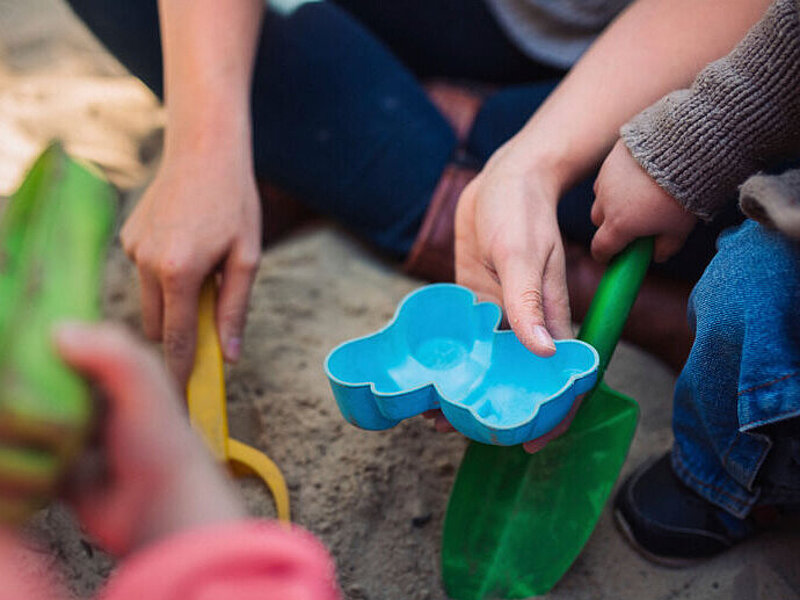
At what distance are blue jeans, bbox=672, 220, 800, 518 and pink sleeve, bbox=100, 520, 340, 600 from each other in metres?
0.38

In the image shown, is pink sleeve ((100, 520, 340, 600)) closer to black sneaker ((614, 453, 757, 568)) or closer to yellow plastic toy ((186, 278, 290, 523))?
yellow plastic toy ((186, 278, 290, 523))

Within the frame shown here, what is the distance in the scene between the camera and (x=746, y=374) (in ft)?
1.77

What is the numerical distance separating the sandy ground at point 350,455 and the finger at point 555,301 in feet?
0.76

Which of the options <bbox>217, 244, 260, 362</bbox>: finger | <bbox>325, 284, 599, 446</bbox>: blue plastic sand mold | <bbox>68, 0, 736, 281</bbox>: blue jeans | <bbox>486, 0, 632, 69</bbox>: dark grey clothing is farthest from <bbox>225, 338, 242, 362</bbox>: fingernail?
<bbox>486, 0, 632, 69</bbox>: dark grey clothing

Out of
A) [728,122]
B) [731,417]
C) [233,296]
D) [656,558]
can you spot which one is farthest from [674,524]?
[233,296]

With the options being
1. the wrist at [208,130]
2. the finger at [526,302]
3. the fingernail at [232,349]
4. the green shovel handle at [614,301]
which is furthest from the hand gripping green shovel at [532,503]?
the wrist at [208,130]

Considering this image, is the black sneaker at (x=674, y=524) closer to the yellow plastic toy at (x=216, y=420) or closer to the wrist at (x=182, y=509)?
the yellow plastic toy at (x=216, y=420)

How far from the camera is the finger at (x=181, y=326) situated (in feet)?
2.32

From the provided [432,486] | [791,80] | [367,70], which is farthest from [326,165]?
[791,80]

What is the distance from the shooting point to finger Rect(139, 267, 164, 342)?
28.5 inches

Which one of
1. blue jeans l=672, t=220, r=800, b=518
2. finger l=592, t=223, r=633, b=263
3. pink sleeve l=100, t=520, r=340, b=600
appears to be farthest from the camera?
finger l=592, t=223, r=633, b=263

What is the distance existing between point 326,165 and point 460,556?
1.70ft

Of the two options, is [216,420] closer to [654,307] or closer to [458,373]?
[458,373]

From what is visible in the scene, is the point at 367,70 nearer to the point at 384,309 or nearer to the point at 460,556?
the point at 384,309
